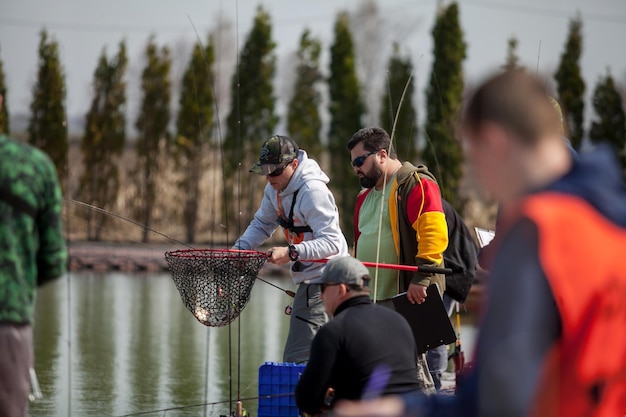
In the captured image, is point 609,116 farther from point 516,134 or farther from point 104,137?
point 516,134

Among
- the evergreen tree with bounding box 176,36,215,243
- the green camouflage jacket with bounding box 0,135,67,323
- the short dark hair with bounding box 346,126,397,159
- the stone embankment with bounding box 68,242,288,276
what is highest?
the evergreen tree with bounding box 176,36,215,243

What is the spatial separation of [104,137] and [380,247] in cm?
2497

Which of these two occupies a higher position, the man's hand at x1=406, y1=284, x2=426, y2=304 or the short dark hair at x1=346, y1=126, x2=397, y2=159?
the short dark hair at x1=346, y1=126, x2=397, y2=159

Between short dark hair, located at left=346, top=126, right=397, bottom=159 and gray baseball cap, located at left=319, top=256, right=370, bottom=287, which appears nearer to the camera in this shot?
gray baseball cap, located at left=319, top=256, right=370, bottom=287

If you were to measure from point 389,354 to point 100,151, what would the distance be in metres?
27.1

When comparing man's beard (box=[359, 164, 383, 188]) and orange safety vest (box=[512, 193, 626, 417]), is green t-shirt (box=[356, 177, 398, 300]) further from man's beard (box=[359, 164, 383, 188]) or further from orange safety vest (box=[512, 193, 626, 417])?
orange safety vest (box=[512, 193, 626, 417])

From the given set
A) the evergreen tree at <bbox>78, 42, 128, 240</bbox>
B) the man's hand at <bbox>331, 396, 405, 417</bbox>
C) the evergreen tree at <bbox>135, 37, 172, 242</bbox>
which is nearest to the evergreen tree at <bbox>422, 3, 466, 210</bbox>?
the evergreen tree at <bbox>135, 37, 172, 242</bbox>

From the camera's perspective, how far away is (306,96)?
104 feet

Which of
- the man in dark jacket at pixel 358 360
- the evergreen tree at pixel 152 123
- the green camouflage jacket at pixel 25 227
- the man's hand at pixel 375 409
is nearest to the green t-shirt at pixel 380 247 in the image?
the man in dark jacket at pixel 358 360

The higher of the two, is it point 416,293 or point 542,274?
point 542,274

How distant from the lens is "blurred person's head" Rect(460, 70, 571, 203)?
219cm

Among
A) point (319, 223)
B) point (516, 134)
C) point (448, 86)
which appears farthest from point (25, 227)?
point (448, 86)

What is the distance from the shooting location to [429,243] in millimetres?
6062

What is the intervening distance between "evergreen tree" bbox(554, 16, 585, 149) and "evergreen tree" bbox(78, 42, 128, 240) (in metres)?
11.9
